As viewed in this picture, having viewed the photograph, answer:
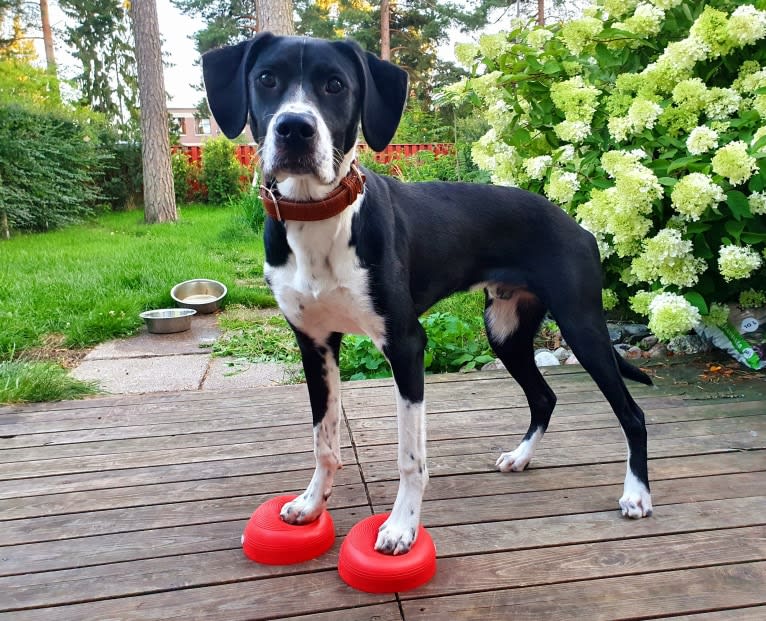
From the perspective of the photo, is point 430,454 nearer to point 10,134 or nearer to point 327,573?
point 327,573

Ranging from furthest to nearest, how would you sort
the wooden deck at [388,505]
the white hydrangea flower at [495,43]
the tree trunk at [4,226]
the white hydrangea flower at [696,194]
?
the tree trunk at [4,226]
the white hydrangea flower at [495,43]
the white hydrangea flower at [696,194]
the wooden deck at [388,505]

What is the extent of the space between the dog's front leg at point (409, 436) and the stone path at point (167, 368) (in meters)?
1.97

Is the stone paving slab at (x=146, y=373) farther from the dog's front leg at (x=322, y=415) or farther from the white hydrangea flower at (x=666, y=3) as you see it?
the white hydrangea flower at (x=666, y=3)

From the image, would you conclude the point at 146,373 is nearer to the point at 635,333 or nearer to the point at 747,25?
the point at 635,333

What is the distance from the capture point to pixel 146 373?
159 inches

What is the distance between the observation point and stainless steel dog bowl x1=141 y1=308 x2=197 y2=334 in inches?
192

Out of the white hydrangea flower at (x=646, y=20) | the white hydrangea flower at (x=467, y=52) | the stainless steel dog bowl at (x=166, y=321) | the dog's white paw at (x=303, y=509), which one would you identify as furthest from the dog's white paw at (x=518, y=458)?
the stainless steel dog bowl at (x=166, y=321)

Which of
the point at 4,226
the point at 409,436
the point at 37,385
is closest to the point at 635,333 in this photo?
the point at 409,436

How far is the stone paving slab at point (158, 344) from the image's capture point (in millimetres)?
4465

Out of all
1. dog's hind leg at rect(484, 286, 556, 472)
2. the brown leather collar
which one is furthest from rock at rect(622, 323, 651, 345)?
the brown leather collar

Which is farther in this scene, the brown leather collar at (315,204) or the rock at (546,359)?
the rock at (546,359)

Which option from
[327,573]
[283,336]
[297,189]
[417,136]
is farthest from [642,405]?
[417,136]

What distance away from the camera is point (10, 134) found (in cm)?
983

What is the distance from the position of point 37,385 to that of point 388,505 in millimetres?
2209
